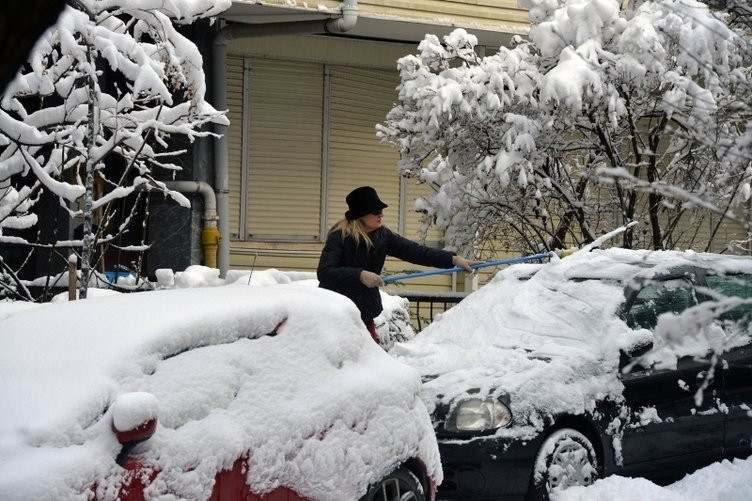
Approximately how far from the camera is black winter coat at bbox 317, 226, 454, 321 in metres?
7.85

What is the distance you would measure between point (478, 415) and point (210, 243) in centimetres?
774

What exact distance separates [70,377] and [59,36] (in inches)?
131

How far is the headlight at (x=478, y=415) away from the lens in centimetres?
643

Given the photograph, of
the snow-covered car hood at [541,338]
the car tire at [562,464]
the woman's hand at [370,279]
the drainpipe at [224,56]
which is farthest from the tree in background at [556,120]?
the car tire at [562,464]

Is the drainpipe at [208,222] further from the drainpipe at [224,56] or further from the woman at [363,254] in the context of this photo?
the woman at [363,254]

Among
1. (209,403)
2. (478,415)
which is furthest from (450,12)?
(209,403)

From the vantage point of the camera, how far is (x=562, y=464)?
21.3ft

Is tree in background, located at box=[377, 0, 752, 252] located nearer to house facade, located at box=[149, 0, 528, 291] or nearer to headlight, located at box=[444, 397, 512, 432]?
house facade, located at box=[149, 0, 528, 291]

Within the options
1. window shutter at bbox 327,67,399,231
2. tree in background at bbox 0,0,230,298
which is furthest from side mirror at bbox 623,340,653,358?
window shutter at bbox 327,67,399,231

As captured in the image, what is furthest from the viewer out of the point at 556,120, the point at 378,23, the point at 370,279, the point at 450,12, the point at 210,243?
the point at 450,12

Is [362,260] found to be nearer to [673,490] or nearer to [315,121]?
[673,490]

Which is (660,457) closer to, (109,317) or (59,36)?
(109,317)

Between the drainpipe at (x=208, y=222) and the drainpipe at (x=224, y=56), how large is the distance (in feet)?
0.41

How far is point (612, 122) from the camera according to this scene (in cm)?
1054
